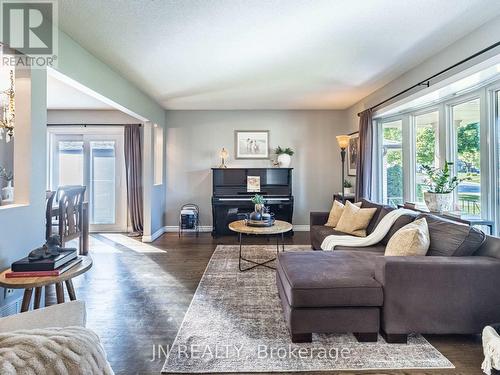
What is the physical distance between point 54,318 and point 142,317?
1.41m

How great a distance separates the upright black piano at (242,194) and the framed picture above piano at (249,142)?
0.43m

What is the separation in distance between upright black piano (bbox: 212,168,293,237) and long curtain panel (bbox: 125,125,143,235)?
1559 mm

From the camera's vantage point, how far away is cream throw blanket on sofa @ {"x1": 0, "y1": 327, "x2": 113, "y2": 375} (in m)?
0.66

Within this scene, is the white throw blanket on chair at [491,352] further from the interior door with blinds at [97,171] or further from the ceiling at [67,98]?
the interior door with blinds at [97,171]

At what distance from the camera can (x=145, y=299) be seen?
2697 millimetres

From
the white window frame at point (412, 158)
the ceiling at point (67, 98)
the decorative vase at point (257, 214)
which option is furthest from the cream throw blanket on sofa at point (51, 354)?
the white window frame at point (412, 158)

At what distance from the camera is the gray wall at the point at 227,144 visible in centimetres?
585

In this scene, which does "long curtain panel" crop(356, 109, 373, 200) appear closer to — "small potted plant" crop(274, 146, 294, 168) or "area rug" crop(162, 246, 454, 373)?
"small potted plant" crop(274, 146, 294, 168)

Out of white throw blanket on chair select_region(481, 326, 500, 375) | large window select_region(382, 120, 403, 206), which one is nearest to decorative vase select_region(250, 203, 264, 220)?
large window select_region(382, 120, 403, 206)

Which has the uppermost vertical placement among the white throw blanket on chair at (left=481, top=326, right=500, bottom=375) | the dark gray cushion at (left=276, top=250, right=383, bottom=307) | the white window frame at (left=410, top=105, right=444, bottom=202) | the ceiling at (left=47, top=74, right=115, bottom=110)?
the ceiling at (left=47, top=74, right=115, bottom=110)

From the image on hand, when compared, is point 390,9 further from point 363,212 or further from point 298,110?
point 298,110

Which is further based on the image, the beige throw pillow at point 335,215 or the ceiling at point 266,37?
the beige throw pillow at point 335,215

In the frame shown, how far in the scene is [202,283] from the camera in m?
3.06

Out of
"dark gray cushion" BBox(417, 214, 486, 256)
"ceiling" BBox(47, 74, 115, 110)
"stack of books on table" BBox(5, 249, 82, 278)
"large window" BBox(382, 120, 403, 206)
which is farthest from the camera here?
"large window" BBox(382, 120, 403, 206)
